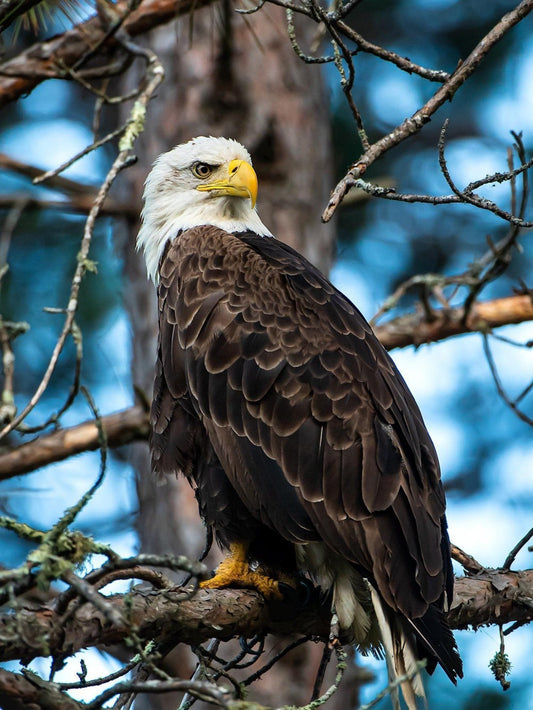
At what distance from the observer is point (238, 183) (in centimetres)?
456

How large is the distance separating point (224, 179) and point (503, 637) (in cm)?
250

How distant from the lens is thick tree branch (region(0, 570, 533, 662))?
2.39 meters

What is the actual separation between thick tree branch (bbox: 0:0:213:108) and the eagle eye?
78 centimetres

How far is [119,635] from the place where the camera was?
2.74m

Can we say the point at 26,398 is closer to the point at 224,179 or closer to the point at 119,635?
the point at 224,179

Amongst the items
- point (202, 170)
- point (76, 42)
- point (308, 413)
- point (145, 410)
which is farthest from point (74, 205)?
point (308, 413)

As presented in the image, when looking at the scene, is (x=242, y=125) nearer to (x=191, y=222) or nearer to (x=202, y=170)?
(x=202, y=170)

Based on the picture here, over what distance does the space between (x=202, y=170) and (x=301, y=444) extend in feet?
5.85

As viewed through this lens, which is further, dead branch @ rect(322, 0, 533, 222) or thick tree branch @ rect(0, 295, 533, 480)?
thick tree branch @ rect(0, 295, 533, 480)

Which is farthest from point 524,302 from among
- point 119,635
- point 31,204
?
point 119,635

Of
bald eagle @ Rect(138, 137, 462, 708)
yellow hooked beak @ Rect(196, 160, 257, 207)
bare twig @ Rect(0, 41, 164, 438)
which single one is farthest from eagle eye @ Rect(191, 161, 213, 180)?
bald eagle @ Rect(138, 137, 462, 708)

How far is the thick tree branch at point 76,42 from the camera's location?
4.87m

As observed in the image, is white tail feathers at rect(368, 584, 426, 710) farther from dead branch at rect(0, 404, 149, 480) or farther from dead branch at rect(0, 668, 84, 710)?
dead branch at rect(0, 404, 149, 480)

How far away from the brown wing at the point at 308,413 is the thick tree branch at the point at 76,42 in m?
1.56
